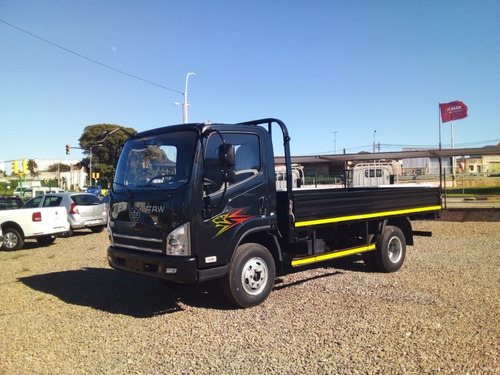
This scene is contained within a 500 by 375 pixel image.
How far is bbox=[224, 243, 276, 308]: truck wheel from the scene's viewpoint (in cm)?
547

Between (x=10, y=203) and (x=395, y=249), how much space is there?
36.7 feet

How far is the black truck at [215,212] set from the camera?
5.14 meters

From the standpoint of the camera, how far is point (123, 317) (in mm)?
5496

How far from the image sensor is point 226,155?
5.11 metres

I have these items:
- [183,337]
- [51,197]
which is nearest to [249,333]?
[183,337]

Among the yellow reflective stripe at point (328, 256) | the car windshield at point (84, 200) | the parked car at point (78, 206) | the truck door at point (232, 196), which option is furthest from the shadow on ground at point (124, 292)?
the car windshield at point (84, 200)

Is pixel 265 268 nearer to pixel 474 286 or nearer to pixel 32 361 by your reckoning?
pixel 32 361

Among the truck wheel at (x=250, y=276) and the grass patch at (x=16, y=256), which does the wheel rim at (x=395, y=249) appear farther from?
the grass patch at (x=16, y=256)

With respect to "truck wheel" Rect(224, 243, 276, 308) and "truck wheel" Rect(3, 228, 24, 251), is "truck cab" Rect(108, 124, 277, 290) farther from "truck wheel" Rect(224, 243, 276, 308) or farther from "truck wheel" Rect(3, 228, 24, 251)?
"truck wheel" Rect(3, 228, 24, 251)

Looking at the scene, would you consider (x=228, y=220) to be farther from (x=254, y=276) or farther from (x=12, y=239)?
(x=12, y=239)

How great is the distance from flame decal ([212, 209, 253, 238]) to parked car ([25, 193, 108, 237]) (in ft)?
34.1

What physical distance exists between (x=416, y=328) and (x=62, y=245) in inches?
433

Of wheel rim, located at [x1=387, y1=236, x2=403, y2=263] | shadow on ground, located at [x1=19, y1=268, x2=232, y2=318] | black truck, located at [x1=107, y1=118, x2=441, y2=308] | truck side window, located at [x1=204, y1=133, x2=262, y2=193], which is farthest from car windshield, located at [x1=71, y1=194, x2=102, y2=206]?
wheel rim, located at [x1=387, y1=236, x2=403, y2=263]

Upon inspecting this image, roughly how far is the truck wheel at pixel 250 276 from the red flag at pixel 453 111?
5848 cm
